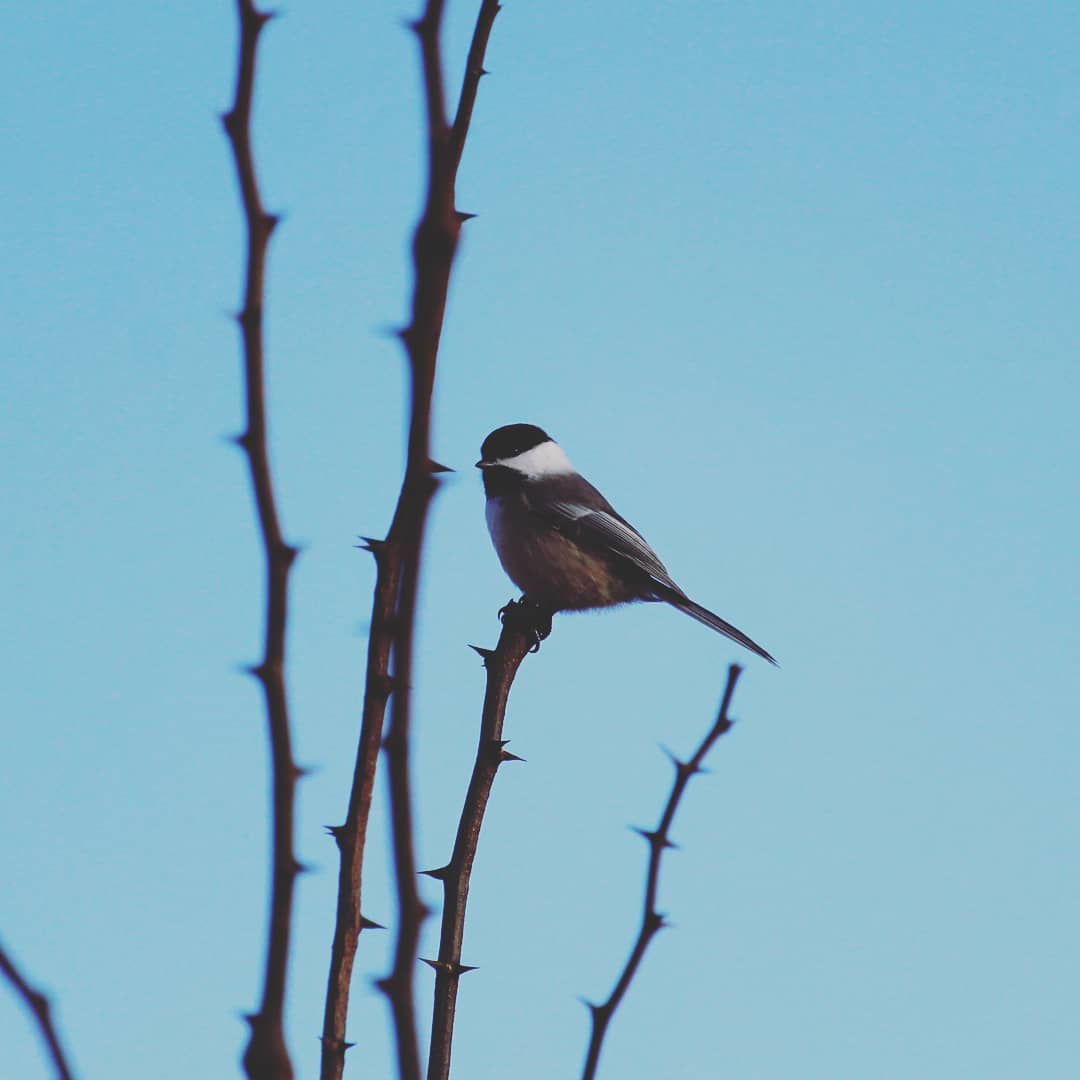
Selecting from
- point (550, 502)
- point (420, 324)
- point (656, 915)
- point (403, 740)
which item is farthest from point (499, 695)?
point (550, 502)

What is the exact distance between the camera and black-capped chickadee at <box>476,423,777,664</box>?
5.62m

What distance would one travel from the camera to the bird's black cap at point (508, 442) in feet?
21.1

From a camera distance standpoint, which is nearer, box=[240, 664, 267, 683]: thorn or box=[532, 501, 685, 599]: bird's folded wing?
box=[240, 664, 267, 683]: thorn

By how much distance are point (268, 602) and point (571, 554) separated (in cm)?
482

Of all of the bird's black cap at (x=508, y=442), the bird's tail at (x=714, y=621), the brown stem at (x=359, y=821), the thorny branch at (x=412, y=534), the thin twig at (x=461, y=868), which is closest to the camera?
the thorny branch at (x=412, y=534)

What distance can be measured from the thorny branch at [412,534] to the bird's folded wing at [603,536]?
473 cm

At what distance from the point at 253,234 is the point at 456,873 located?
2.43ft

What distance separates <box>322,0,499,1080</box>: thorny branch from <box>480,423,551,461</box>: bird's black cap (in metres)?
5.52

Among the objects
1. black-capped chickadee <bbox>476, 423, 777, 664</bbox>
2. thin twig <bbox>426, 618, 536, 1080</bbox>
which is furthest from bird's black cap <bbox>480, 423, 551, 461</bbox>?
thin twig <bbox>426, 618, 536, 1080</bbox>

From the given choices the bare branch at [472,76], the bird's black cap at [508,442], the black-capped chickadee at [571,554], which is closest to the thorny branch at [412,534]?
the bare branch at [472,76]

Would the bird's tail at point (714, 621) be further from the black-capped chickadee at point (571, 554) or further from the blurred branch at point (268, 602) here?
the blurred branch at point (268, 602)

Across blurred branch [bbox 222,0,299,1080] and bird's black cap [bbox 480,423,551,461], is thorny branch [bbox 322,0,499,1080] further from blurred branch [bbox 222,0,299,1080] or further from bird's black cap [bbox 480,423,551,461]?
bird's black cap [bbox 480,423,551,461]

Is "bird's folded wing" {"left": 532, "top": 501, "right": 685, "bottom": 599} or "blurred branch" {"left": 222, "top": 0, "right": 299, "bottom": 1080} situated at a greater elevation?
"bird's folded wing" {"left": 532, "top": 501, "right": 685, "bottom": 599}

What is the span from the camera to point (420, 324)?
0.71m
